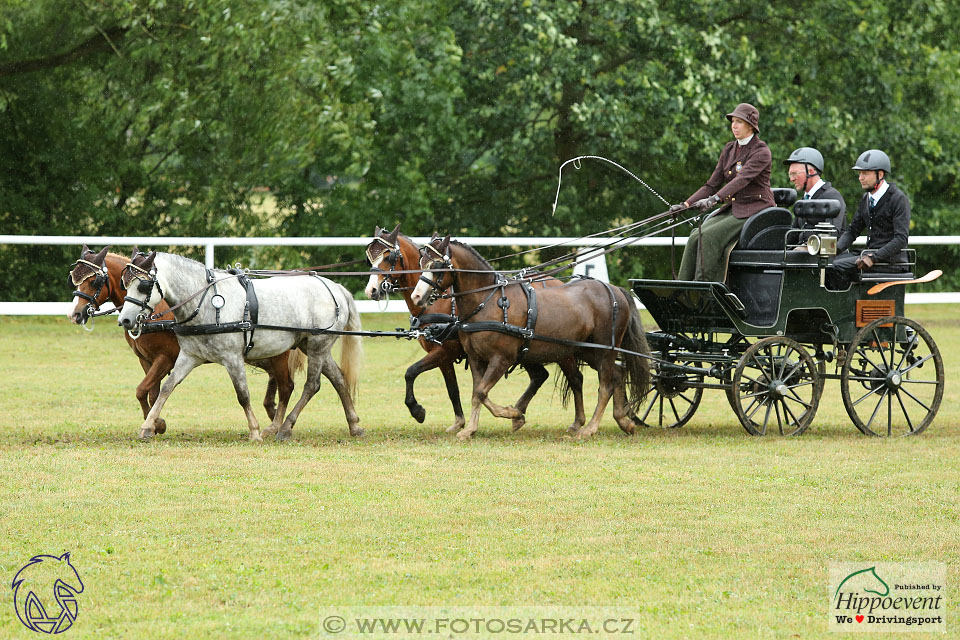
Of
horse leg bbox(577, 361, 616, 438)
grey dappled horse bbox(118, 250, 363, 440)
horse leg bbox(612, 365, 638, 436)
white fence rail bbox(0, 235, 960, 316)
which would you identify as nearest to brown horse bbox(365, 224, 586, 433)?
horse leg bbox(577, 361, 616, 438)

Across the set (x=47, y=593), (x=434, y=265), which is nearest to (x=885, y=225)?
(x=434, y=265)

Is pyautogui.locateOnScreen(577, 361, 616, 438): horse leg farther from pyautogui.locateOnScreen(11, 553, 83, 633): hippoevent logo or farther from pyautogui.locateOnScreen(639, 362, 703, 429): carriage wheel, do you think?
pyautogui.locateOnScreen(11, 553, 83, 633): hippoevent logo

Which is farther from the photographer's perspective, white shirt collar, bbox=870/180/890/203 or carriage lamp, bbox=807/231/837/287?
white shirt collar, bbox=870/180/890/203

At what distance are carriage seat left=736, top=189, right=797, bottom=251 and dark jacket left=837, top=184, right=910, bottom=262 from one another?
1.79 feet

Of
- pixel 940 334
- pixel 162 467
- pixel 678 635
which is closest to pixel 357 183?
pixel 940 334

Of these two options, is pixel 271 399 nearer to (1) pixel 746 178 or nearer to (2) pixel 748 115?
(1) pixel 746 178

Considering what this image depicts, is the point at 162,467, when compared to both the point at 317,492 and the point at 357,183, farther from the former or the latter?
the point at 357,183

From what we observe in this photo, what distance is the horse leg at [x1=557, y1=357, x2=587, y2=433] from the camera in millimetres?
10914

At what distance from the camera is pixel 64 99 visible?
20.1 meters

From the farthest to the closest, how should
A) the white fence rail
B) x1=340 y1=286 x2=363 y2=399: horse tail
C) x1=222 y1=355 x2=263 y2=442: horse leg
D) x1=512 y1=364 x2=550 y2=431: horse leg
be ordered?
1. the white fence rail
2. x1=512 y1=364 x2=550 y2=431: horse leg
3. x1=340 y1=286 x2=363 y2=399: horse tail
4. x1=222 y1=355 x2=263 y2=442: horse leg

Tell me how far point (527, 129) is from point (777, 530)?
47.9 feet

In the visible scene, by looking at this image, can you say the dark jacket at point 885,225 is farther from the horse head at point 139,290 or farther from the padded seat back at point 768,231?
the horse head at point 139,290

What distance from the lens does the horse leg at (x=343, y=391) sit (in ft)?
34.4

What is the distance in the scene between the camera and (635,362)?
10.6 metres
